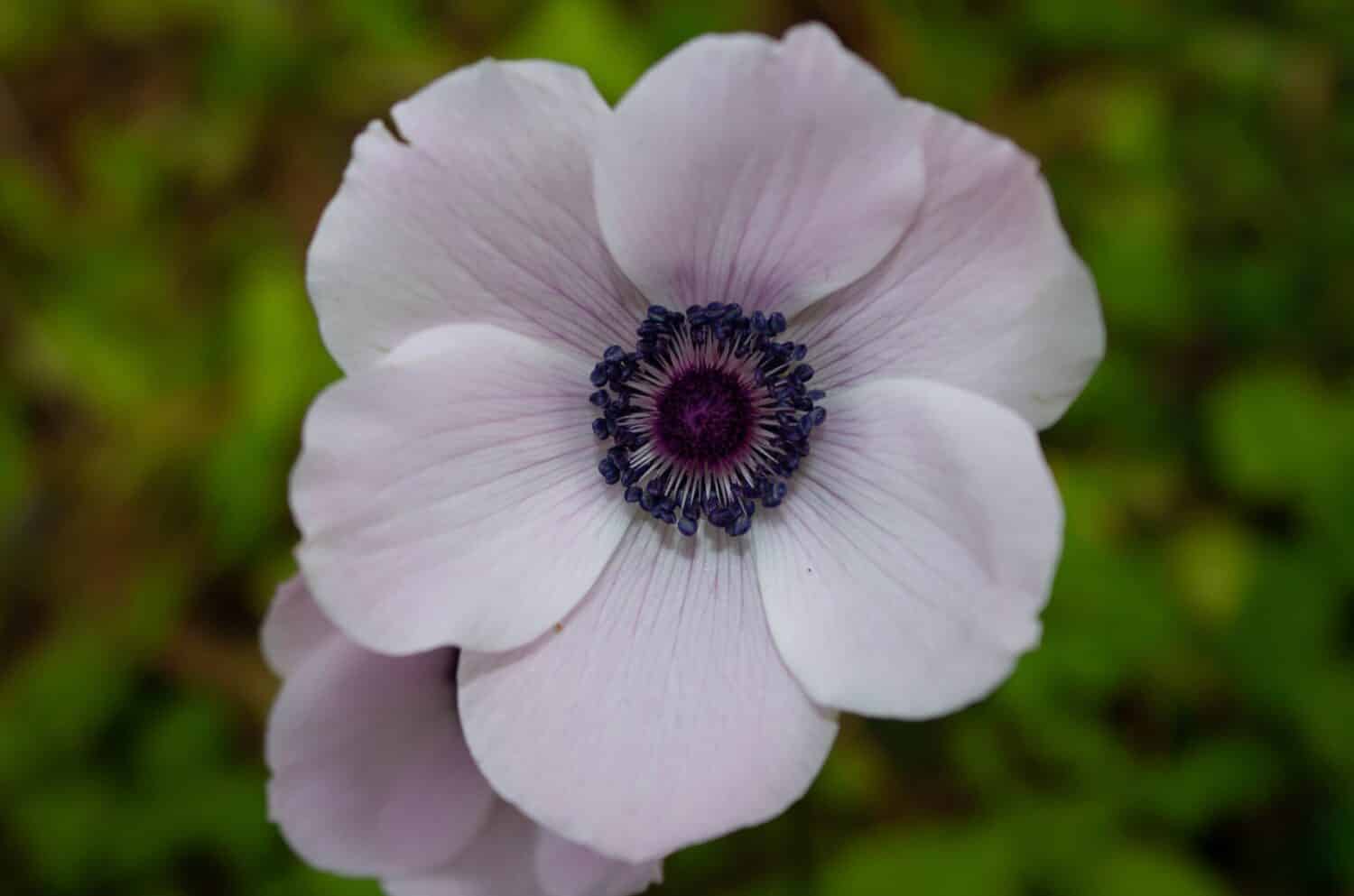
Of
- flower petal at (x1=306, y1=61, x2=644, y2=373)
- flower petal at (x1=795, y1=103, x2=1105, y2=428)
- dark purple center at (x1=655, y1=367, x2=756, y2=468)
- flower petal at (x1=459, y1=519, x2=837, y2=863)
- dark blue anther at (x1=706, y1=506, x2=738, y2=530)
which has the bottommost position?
flower petal at (x1=459, y1=519, x2=837, y2=863)

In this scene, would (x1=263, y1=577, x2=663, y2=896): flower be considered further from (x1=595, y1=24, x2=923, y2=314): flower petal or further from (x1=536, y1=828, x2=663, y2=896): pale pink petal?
(x1=595, y1=24, x2=923, y2=314): flower petal

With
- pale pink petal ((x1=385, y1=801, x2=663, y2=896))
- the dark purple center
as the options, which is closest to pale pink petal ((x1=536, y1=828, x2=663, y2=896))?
pale pink petal ((x1=385, y1=801, x2=663, y2=896))

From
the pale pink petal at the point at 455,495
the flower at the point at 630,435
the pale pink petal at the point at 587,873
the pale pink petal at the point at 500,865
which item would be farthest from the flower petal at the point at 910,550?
the pale pink petal at the point at 500,865

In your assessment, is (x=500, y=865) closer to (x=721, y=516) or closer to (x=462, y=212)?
(x=721, y=516)

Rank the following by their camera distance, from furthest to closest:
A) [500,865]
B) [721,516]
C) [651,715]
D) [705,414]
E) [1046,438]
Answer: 1. [1046,438]
2. [500,865]
3. [705,414]
4. [721,516]
5. [651,715]

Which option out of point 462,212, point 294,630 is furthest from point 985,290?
point 294,630

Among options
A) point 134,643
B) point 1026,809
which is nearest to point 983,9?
point 1026,809
